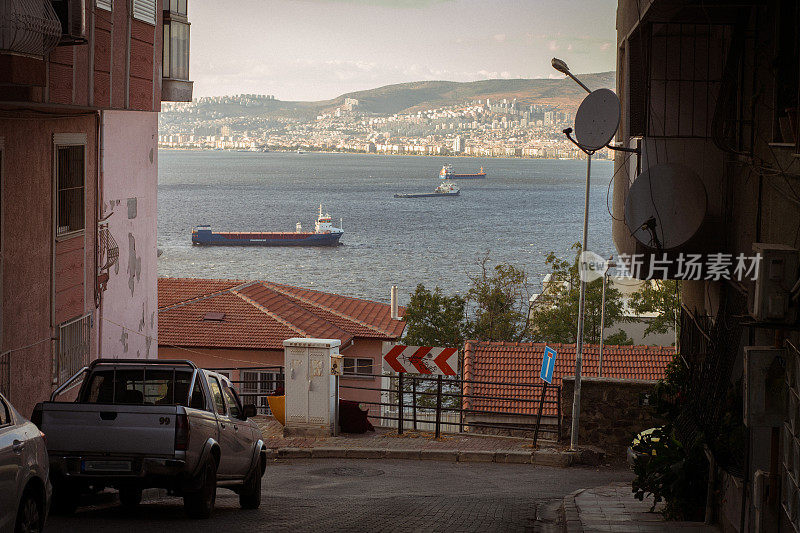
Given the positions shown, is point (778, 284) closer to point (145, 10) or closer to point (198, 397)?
point (198, 397)

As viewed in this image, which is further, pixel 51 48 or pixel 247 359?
pixel 247 359

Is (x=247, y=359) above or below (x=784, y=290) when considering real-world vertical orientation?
below

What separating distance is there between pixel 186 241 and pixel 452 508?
146283 millimetres

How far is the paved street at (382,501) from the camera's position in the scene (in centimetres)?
980

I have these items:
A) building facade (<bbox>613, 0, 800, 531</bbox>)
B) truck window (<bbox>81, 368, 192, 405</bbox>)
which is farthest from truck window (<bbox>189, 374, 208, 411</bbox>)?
building facade (<bbox>613, 0, 800, 531</bbox>)

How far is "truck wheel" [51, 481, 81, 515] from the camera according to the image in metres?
9.66

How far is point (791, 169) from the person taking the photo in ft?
27.0

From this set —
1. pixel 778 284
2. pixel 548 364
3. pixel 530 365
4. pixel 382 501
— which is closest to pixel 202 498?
pixel 382 501

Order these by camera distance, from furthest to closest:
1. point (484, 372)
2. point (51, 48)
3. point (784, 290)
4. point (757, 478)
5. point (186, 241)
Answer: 1. point (186, 241)
2. point (484, 372)
3. point (51, 48)
4. point (757, 478)
5. point (784, 290)

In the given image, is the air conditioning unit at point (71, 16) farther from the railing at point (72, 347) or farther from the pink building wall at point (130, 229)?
the pink building wall at point (130, 229)

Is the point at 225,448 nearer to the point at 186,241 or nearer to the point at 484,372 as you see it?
the point at 484,372

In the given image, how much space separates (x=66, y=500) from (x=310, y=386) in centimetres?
1005

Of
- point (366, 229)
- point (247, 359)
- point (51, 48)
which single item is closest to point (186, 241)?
point (366, 229)

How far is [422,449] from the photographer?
18875mm
